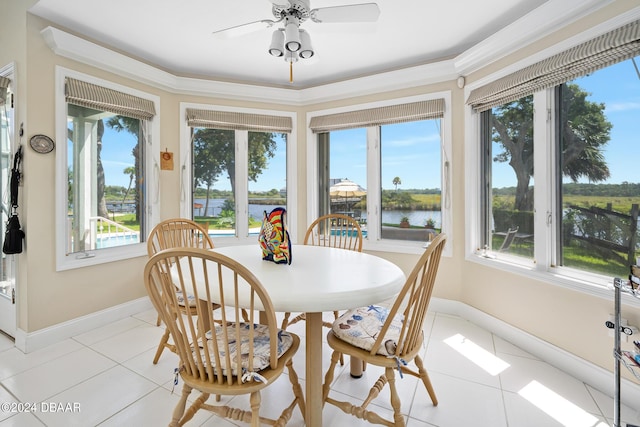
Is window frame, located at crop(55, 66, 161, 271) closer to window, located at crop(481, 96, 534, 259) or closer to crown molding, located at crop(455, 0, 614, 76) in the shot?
crown molding, located at crop(455, 0, 614, 76)

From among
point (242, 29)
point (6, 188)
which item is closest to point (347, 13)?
point (242, 29)

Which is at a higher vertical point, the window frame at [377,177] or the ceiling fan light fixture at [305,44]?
the ceiling fan light fixture at [305,44]

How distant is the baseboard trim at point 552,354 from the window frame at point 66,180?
320 centimetres

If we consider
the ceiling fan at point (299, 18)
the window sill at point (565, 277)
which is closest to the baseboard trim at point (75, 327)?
the ceiling fan at point (299, 18)

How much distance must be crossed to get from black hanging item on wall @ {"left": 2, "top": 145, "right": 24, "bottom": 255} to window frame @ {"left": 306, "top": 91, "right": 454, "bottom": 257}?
8.43ft

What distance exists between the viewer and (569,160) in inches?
83.6

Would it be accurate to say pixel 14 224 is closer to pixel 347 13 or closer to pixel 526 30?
pixel 347 13

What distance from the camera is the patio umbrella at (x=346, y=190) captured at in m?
3.58

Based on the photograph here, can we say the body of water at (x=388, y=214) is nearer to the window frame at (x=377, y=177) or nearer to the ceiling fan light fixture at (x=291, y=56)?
the window frame at (x=377, y=177)

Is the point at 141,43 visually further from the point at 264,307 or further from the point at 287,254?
the point at 264,307

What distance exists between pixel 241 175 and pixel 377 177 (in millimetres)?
1619

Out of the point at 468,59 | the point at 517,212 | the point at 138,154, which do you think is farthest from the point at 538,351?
the point at 138,154

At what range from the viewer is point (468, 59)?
2682mm

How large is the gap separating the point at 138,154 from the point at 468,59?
10.9 feet
